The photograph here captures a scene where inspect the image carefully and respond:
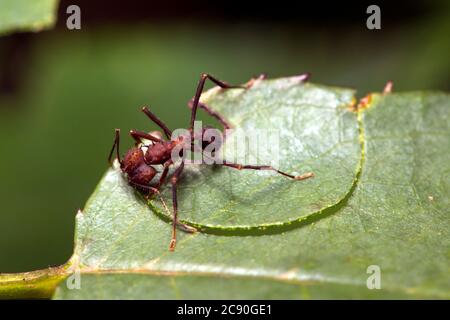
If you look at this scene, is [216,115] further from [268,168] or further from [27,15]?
[27,15]

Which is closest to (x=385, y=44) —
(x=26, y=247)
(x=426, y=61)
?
(x=426, y=61)

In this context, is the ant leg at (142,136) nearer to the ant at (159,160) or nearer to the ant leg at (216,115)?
the ant at (159,160)

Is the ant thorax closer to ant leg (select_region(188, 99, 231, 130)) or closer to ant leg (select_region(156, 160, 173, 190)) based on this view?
ant leg (select_region(156, 160, 173, 190))

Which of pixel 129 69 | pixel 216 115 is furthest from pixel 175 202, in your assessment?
pixel 129 69

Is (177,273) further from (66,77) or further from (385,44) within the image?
(385,44)

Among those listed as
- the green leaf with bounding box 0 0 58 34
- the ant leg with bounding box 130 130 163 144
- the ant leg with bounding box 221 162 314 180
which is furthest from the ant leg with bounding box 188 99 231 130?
the green leaf with bounding box 0 0 58 34

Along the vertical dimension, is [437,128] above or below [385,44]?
below

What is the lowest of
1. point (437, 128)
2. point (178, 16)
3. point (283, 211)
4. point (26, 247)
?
point (26, 247)
